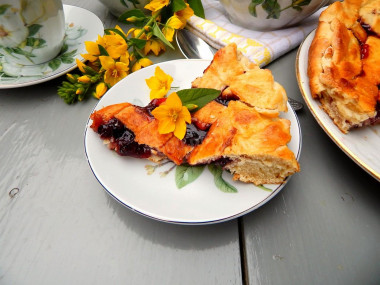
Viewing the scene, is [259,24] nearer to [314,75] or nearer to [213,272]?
[314,75]

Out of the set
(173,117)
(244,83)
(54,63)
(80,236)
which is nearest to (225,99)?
(244,83)

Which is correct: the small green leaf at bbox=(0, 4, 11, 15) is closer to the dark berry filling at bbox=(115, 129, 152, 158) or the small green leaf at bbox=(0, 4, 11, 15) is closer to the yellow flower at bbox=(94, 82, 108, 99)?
the yellow flower at bbox=(94, 82, 108, 99)

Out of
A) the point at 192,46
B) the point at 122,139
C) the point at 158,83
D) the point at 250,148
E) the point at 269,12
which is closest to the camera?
the point at 250,148

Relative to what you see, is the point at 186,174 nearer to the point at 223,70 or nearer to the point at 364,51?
the point at 223,70

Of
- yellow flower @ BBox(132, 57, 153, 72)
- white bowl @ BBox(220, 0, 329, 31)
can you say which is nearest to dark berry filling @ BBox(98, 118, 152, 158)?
yellow flower @ BBox(132, 57, 153, 72)

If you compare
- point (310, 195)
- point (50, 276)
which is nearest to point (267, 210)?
point (310, 195)

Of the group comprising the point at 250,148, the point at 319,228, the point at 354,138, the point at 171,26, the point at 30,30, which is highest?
the point at 30,30

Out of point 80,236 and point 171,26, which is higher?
point 171,26

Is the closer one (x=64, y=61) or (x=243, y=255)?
(x=243, y=255)
